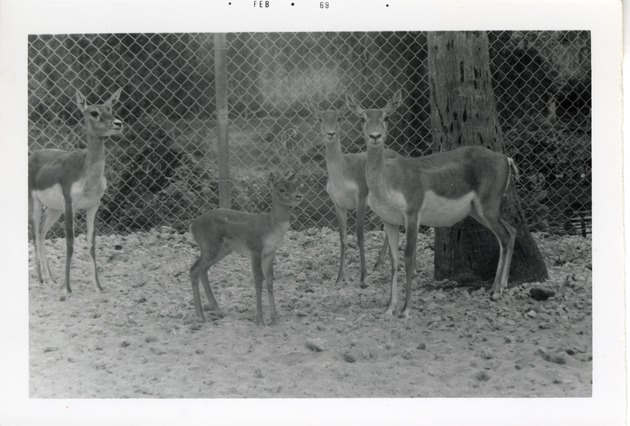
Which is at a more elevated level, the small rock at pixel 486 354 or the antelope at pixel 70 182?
the antelope at pixel 70 182

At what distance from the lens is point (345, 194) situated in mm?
3311

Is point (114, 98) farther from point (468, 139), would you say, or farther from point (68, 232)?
point (468, 139)

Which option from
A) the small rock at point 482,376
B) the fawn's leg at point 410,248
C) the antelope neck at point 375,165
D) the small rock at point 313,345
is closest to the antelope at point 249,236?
the small rock at point 313,345

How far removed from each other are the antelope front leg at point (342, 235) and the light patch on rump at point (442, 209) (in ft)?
0.89

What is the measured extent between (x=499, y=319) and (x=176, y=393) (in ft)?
3.56

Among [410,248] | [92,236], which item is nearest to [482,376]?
[410,248]

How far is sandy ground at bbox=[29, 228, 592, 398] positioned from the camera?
2.93 m

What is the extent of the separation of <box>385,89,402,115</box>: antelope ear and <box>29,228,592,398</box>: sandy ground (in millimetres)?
449

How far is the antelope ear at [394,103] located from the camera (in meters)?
3.14

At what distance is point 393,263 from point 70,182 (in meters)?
1.14

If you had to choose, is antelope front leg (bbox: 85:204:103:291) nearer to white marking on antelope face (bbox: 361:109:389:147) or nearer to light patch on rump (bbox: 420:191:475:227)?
white marking on antelope face (bbox: 361:109:389:147)

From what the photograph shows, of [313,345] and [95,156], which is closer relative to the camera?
[313,345]

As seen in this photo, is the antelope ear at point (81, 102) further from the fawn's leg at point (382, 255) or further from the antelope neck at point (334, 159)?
the fawn's leg at point (382, 255)
